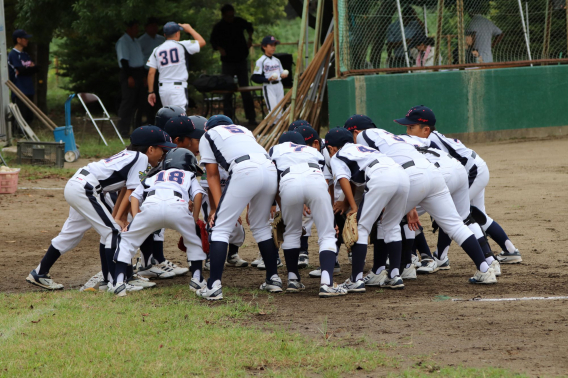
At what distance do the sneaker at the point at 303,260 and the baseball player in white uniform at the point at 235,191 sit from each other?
1043 millimetres

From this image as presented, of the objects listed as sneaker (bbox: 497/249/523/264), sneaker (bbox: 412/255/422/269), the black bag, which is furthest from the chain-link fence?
sneaker (bbox: 497/249/523/264)

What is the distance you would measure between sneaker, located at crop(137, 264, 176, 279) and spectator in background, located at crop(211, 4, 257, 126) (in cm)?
983

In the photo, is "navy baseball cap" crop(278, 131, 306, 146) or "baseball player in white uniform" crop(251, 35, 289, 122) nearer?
"navy baseball cap" crop(278, 131, 306, 146)

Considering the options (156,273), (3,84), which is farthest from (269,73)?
(156,273)

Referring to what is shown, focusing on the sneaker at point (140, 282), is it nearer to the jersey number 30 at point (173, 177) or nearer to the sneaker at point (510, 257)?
the jersey number 30 at point (173, 177)

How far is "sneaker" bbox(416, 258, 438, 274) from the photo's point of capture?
21.9 feet

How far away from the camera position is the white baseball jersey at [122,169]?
603 centimetres

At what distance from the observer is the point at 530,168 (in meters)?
11.8

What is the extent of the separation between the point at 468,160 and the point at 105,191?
3.42 m

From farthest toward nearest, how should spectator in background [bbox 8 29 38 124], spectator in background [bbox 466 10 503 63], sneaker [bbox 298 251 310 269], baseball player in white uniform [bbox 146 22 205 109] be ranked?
spectator in background [bbox 8 29 38 124] < spectator in background [bbox 466 10 503 63] < baseball player in white uniform [bbox 146 22 205 109] < sneaker [bbox 298 251 310 269]

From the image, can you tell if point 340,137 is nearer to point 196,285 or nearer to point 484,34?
point 196,285

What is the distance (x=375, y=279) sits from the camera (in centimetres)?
619

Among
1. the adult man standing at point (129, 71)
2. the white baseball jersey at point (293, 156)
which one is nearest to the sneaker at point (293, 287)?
the white baseball jersey at point (293, 156)

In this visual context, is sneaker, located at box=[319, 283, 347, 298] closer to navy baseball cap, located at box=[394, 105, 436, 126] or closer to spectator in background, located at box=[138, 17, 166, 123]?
navy baseball cap, located at box=[394, 105, 436, 126]
